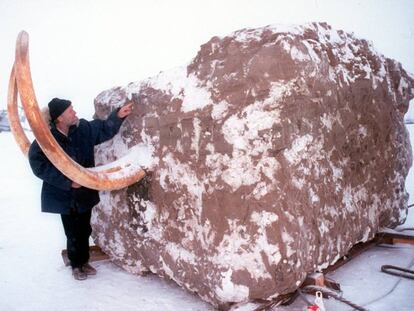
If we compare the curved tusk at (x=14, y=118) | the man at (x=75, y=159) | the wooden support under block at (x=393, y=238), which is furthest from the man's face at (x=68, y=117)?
the wooden support under block at (x=393, y=238)

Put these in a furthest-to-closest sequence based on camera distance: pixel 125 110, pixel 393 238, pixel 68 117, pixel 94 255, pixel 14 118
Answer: pixel 94 255 < pixel 393 238 < pixel 14 118 < pixel 68 117 < pixel 125 110

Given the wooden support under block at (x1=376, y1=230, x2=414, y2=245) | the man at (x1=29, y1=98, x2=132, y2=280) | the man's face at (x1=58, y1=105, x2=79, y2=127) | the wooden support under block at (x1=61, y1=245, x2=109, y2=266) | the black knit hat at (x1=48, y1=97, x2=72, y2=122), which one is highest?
the black knit hat at (x1=48, y1=97, x2=72, y2=122)

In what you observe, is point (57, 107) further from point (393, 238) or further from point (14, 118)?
point (393, 238)

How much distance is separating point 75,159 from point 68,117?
1.14 ft

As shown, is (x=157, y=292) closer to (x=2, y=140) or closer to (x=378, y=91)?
(x=378, y=91)

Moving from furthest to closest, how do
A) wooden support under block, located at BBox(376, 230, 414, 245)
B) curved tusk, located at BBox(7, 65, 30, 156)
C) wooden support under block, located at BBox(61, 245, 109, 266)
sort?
wooden support under block, located at BBox(61, 245, 109, 266) → wooden support under block, located at BBox(376, 230, 414, 245) → curved tusk, located at BBox(7, 65, 30, 156)

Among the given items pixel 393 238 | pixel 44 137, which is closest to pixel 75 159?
pixel 44 137

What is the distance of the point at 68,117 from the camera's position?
2.93m

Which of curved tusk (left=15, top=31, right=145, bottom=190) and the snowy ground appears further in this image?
A: the snowy ground

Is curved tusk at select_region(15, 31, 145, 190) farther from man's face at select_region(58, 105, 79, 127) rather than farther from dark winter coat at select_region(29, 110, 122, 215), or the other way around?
man's face at select_region(58, 105, 79, 127)

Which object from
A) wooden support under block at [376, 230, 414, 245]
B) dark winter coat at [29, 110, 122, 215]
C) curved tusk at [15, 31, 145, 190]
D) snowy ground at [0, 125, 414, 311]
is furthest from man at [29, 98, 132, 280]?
wooden support under block at [376, 230, 414, 245]

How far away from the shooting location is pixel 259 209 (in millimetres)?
2078

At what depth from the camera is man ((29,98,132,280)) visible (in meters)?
2.89

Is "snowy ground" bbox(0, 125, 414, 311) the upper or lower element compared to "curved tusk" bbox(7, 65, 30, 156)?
lower
